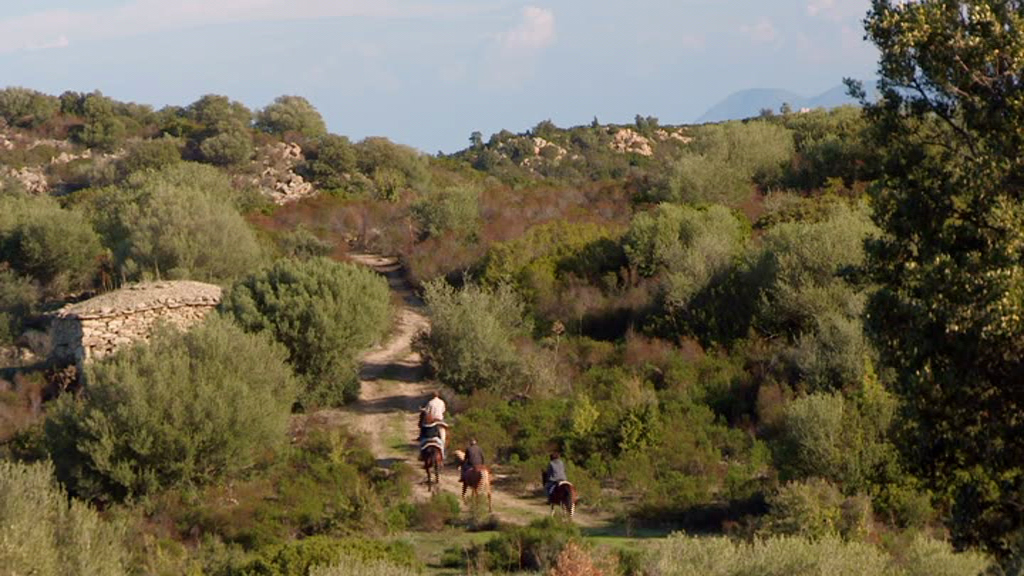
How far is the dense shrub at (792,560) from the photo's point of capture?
11102mm

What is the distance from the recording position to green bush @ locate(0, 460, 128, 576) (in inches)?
435

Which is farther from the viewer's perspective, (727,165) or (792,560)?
(727,165)

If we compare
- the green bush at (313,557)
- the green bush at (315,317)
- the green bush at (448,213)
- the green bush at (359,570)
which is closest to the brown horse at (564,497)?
the green bush at (313,557)

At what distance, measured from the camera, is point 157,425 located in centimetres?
1739

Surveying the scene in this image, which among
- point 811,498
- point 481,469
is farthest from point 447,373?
point 811,498

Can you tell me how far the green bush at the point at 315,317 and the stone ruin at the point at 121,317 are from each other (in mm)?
1008

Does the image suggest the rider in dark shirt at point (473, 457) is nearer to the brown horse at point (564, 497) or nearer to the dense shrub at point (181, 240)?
the brown horse at point (564, 497)

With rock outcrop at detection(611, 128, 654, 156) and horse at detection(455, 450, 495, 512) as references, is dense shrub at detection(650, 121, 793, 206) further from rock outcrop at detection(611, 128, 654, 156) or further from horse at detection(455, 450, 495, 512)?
rock outcrop at detection(611, 128, 654, 156)

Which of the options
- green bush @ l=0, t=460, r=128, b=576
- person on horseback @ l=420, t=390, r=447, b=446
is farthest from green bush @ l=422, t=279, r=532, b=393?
green bush @ l=0, t=460, r=128, b=576

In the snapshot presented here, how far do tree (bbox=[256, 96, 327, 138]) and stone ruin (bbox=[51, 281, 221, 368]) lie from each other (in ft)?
126

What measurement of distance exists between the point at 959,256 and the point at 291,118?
58447mm

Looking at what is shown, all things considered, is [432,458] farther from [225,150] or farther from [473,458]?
[225,150]

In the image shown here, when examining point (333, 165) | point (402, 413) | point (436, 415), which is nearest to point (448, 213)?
point (402, 413)

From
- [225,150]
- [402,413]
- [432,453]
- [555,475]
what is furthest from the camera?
[225,150]
